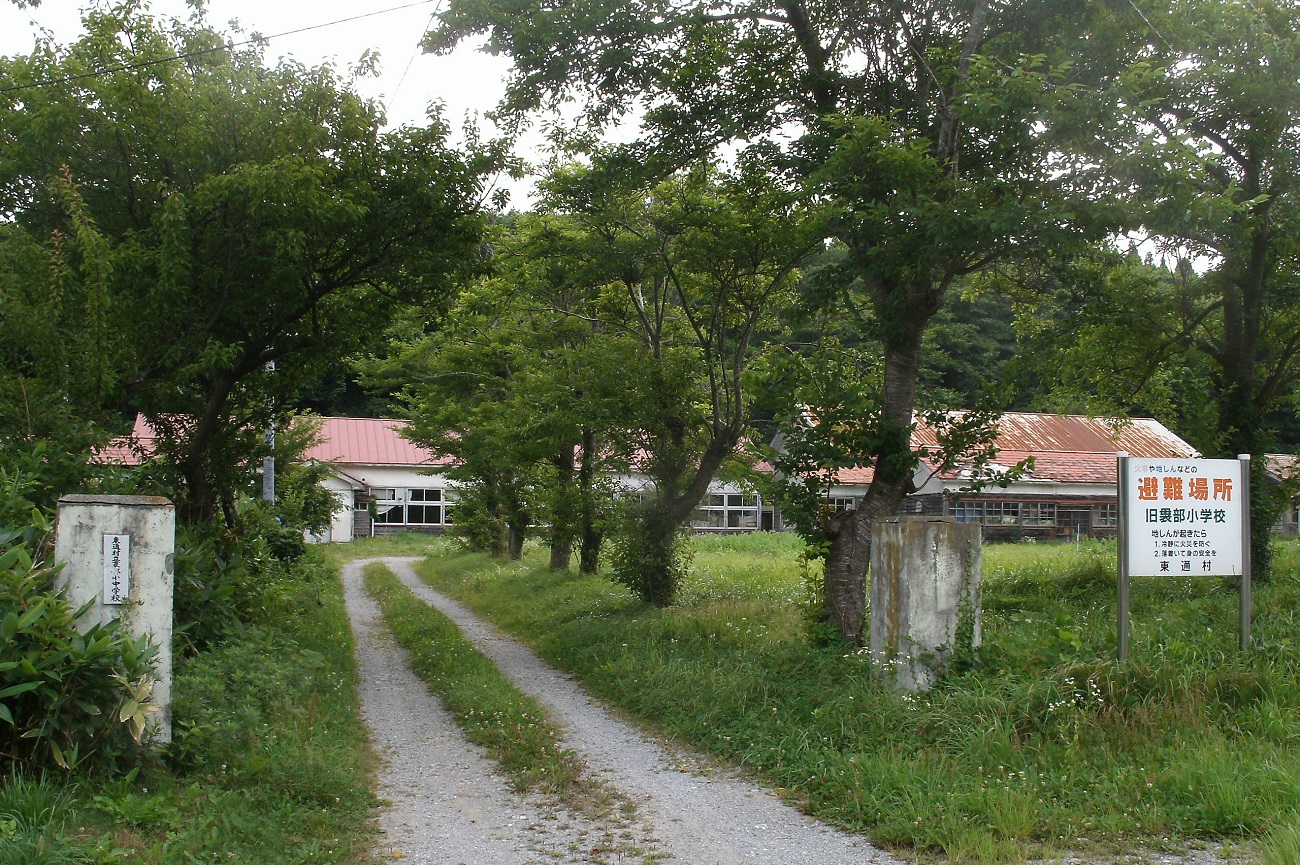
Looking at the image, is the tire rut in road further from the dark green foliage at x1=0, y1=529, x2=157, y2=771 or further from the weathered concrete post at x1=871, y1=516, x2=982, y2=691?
the weathered concrete post at x1=871, y1=516, x2=982, y2=691

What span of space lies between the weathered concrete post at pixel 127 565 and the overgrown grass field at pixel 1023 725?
12.7ft

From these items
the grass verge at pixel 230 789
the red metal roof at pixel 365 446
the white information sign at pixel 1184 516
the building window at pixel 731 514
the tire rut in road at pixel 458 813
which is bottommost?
the tire rut in road at pixel 458 813

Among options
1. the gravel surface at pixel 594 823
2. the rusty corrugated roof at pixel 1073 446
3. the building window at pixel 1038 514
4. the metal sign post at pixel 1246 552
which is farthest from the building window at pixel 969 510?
the gravel surface at pixel 594 823

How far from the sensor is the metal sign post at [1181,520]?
7.22 metres

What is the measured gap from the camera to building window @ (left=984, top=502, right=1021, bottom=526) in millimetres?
36094

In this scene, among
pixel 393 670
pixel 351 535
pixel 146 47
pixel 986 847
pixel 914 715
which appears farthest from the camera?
pixel 351 535

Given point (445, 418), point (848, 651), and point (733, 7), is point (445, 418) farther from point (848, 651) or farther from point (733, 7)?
point (848, 651)

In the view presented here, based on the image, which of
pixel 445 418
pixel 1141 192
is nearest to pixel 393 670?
pixel 1141 192

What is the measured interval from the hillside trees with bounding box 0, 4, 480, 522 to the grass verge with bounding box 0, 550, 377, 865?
3.09m

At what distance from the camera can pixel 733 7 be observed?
1053 centimetres

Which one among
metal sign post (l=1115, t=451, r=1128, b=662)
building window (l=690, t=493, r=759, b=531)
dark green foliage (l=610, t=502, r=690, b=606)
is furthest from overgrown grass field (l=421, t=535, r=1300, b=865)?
building window (l=690, t=493, r=759, b=531)

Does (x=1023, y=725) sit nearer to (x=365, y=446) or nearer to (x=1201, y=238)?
(x=1201, y=238)

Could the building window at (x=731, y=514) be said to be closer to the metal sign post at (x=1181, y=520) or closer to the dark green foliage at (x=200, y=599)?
the dark green foliage at (x=200, y=599)

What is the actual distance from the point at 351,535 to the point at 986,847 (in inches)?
1607
